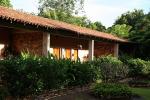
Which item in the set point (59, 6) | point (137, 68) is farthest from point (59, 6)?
point (137, 68)

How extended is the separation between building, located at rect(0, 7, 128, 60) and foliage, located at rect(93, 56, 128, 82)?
229 cm

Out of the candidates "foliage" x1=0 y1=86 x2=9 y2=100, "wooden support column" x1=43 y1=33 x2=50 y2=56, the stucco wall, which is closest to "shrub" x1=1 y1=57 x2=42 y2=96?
"foliage" x1=0 y1=86 x2=9 y2=100

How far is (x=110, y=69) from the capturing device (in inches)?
794

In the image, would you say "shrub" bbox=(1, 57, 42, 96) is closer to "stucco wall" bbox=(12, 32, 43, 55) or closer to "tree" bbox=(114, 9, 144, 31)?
"stucco wall" bbox=(12, 32, 43, 55)

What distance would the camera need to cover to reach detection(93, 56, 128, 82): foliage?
64.7 ft

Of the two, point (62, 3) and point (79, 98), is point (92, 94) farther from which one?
point (62, 3)

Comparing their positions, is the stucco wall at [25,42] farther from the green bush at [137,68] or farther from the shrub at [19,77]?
the shrub at [19,77]

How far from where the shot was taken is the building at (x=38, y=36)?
16641mm

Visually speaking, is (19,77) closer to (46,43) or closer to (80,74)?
(80,74)

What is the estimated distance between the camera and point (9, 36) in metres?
21.2

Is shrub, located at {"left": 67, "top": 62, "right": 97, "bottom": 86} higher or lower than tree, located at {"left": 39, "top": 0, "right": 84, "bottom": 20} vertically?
lower

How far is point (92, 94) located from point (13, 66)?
370 centimetres

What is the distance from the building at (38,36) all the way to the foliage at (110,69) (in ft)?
7.52

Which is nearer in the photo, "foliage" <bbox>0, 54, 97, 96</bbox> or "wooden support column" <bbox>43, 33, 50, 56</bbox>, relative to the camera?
"foliage" <bbox>0, 54, 97, 96</bbox>
